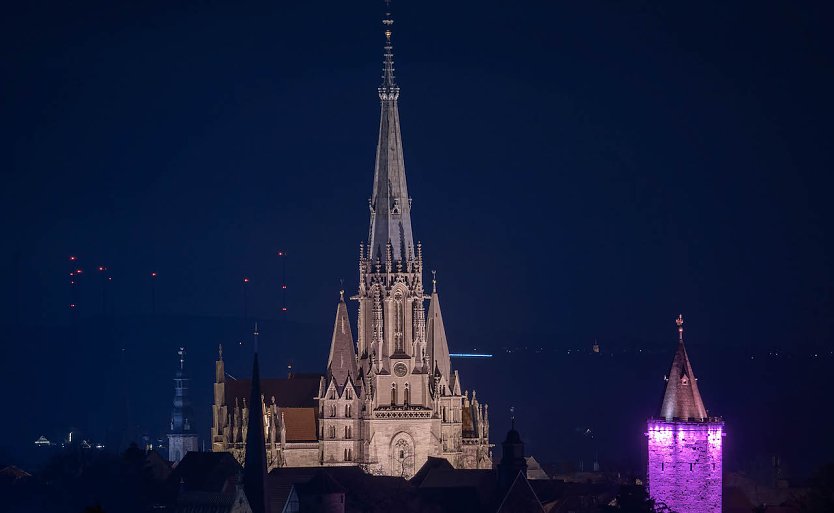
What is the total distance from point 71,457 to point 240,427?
24.4 metres

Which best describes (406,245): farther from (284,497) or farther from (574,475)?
(574,475)

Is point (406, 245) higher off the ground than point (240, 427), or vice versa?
point (406, 245)

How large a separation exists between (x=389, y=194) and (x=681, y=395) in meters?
26.3

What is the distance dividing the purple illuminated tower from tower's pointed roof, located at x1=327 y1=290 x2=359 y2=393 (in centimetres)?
2274

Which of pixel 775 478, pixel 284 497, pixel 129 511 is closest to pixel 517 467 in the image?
pixel 284 497

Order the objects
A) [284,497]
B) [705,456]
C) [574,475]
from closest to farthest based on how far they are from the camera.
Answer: [705,456], [284,497], [574,475]

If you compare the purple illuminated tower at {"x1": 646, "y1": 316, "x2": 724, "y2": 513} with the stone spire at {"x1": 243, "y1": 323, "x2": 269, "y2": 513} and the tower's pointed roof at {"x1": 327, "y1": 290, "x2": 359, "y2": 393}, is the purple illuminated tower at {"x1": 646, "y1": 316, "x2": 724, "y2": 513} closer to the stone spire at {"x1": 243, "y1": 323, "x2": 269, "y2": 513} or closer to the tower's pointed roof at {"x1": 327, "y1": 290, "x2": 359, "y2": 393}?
the stone spire at {"x1": 243, "y1": 323, "x2": 269, "y2": 513}

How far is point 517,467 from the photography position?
11950 cm

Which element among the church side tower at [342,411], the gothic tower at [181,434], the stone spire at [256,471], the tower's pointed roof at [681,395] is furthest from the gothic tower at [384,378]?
the gothic tower at [181,434]

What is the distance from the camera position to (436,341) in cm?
13162

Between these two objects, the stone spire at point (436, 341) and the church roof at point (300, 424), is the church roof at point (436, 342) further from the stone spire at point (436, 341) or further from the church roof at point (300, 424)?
the church roof at point (300, 424)

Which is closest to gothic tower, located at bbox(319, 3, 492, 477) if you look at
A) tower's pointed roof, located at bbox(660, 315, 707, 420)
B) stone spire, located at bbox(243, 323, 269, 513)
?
stone spire, located at bbox(243, 323, 269, 513)

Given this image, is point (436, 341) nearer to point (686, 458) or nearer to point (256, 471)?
point (256, 471)

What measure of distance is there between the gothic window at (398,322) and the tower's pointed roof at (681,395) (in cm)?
2080
